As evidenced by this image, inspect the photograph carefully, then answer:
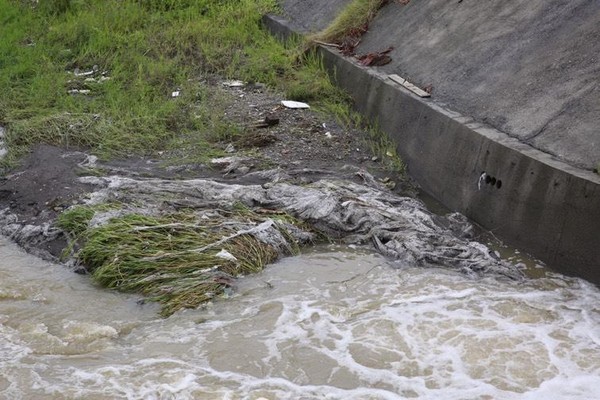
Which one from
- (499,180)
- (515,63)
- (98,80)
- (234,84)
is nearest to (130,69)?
(98,80)

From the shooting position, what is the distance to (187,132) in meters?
7.28

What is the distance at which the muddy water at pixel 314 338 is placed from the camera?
3787 millimetres

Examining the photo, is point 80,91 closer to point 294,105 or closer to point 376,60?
point 294,105

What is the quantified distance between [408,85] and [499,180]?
1960 mm

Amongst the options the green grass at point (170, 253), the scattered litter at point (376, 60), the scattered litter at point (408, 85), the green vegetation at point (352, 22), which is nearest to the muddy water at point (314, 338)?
the green grass at point (170, 253)

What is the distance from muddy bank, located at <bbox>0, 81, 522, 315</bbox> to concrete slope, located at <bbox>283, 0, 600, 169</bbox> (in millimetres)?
955

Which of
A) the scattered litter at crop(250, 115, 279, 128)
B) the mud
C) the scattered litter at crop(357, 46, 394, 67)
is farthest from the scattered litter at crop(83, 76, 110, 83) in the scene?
the scattered litter at crop(357, 46, 394, 67)

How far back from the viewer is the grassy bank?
714 cm

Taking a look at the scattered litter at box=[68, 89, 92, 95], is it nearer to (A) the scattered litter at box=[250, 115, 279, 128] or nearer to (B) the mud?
(B) the mud

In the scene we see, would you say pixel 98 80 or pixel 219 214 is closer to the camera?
pixel 219 214

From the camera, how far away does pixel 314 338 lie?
13.9ft

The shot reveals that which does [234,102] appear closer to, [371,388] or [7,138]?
[7,138]

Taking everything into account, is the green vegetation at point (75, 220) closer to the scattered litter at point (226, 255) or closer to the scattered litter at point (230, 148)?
the scattered litter at point (226, 255)

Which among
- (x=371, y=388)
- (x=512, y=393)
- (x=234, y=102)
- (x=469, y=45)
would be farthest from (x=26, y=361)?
(x=469, y=45)
